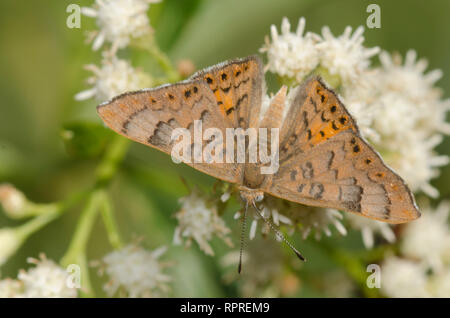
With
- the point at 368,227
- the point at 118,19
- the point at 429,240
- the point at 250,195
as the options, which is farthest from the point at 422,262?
the point at 118,19

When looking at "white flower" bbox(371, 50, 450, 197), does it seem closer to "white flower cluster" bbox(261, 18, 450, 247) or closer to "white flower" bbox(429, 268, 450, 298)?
"white flower cluster" bbox(261, 18, 450, 247)

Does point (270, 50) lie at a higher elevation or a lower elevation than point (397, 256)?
higher

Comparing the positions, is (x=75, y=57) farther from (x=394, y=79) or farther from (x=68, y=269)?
(x=394, y=79)

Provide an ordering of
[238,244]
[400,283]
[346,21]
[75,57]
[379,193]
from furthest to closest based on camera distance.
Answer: [346,21], [238,244], [75,57], [400,283], [379,193]

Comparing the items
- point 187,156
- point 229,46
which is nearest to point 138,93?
point 187,156

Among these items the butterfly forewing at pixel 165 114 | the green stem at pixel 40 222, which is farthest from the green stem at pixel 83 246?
the butterfly forewing at pixel 165 114

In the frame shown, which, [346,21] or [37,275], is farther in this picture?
[346,21]

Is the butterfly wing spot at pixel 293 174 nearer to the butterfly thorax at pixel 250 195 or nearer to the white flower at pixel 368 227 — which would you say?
the butterfly thorax at pixel 250 195
